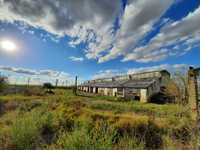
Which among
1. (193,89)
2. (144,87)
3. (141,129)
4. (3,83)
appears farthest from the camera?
(144,87)

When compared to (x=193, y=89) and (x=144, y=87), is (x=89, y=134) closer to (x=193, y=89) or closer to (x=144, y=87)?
(x=193, y=89)

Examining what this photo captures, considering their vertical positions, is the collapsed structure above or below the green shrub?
above

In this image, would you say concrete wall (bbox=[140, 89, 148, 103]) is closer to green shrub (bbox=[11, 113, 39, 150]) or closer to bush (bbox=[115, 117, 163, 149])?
bush (bbox=[115, 117, 163, 149])

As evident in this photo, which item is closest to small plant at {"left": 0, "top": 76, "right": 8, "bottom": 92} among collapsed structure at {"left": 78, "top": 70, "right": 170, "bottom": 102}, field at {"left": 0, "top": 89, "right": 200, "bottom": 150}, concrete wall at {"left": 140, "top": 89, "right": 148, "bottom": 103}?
collapsed structure at {"left": 78, "top": 70, "right": 170, "bottom": 102}

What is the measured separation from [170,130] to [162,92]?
1900 centimetres

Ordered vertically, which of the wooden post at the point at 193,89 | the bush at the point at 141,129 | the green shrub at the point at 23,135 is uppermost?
the wooden post at the point at 193,89

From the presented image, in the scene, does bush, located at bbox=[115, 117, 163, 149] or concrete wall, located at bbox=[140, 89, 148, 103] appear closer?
bush, located at bbox=[115, 117, 163, 149]

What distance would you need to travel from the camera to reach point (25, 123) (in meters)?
5.76

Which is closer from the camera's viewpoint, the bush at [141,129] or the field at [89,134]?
the field at [89,134]

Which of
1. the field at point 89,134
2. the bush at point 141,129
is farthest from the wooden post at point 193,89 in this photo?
the bush at point 141,129

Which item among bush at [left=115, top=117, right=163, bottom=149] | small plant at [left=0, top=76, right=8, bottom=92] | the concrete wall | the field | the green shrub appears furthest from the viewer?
the concrete wall

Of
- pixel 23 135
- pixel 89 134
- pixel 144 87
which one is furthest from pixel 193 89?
pixel 144 87

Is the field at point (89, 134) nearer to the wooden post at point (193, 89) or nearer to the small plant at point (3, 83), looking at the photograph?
the wooden post at point (193, 89)

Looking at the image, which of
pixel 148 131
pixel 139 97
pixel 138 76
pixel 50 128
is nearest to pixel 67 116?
pixel 50 128
